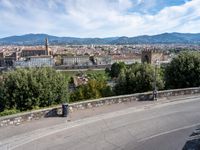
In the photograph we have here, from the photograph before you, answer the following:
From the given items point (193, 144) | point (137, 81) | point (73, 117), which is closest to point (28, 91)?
point (73, 117)

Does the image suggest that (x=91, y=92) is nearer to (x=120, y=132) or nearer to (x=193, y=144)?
(x=120, y=132)

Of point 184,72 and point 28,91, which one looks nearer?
point 28,91

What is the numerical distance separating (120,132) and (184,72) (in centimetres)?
1359

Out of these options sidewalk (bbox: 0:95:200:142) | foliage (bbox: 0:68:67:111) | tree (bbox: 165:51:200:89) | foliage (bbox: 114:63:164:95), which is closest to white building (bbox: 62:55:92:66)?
foliage (bbox: 114:63:164:95)

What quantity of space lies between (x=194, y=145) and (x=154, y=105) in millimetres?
8927

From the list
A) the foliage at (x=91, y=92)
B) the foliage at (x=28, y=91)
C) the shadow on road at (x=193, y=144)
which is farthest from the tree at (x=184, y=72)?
the shadow on road at (x=193, y=144)

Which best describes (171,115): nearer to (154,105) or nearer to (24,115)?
(154,105)

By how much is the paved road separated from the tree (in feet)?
27.7

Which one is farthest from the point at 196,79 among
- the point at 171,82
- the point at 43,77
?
the point at 43,77

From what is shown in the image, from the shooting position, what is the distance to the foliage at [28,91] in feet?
64.0

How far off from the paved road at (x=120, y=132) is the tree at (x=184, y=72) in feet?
27.7

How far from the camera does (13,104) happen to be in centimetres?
1988

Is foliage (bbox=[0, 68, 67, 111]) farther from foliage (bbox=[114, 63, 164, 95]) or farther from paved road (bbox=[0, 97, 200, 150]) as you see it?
paved road (bbox=[0, 97, 200, 150])

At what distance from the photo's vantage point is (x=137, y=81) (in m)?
25.0
